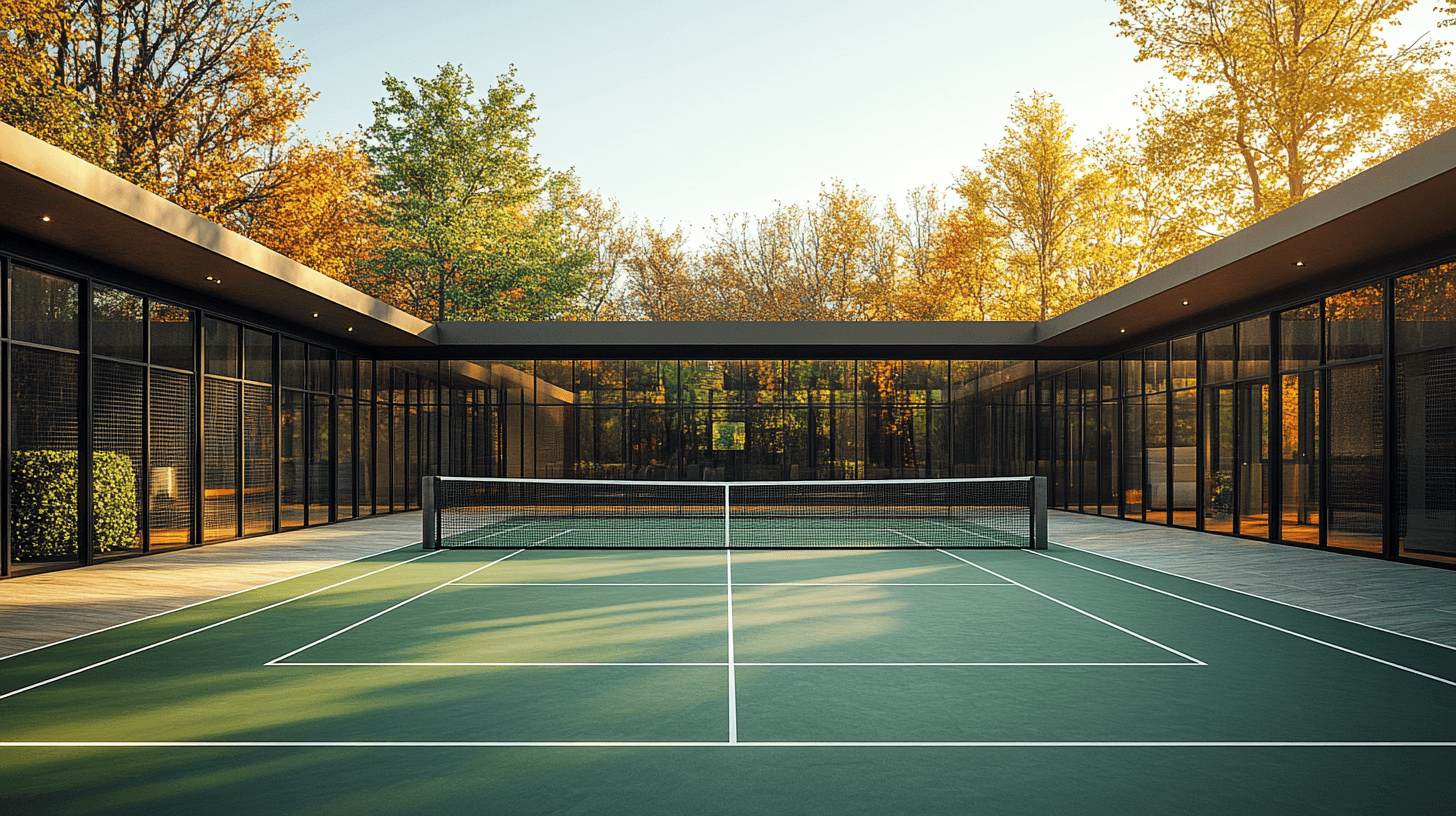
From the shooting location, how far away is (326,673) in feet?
21.8

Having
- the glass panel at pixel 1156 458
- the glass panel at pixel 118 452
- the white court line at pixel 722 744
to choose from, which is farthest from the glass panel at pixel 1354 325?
the glass panel at pixel 118 452

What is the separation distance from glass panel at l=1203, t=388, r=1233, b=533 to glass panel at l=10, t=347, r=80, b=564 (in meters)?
17.2

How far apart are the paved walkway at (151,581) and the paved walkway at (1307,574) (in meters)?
10.9

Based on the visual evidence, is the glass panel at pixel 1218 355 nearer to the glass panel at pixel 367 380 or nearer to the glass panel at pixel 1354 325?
the glass panel at pixel 1354 325

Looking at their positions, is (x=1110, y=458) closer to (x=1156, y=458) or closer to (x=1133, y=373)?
(x=1156, y=458)

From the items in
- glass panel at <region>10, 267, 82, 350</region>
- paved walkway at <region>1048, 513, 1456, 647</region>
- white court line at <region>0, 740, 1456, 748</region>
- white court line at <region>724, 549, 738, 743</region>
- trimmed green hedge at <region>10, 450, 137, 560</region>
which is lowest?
paved walkway at <region>1048, 513, 1456, 647</region>

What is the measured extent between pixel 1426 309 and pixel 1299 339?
268 cm

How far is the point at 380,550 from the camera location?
14312 millimetres

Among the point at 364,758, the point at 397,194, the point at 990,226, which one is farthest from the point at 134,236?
the point at 990,226

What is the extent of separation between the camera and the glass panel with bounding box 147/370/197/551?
533 inches

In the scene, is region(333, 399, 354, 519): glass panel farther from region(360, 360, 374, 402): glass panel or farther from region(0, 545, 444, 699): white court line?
region(0, 545, 444, 699): white court line

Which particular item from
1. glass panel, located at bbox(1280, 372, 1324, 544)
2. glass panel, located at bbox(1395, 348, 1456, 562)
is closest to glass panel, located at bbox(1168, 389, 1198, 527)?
glass panel, located at bbox(1280, 372, 1324, 544)

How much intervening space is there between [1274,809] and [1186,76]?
1072 inches

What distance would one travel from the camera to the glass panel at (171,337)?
13.7m
